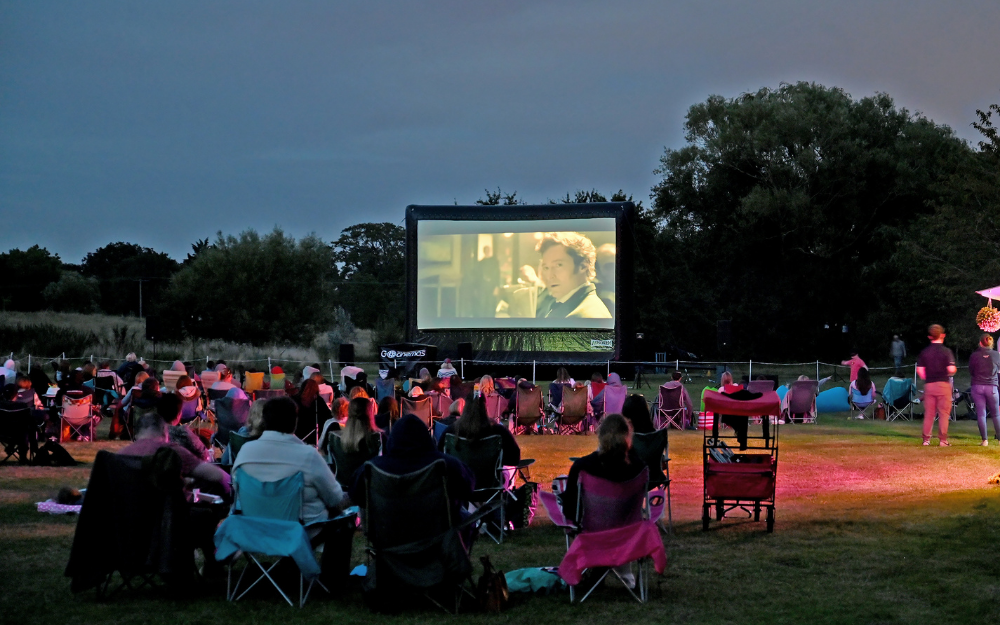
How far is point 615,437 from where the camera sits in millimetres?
4898

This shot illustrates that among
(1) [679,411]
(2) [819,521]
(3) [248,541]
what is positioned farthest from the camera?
(1) [679,411]

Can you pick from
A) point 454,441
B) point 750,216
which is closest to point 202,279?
point 750,216

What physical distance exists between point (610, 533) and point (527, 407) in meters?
8.44

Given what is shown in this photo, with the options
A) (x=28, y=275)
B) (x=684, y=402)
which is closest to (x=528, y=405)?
(x=684, y=402)

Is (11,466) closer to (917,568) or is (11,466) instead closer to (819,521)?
(819,521)

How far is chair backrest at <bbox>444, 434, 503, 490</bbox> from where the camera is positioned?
6277 millimetres

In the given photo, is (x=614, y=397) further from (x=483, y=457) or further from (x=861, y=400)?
(x=483, y=457)

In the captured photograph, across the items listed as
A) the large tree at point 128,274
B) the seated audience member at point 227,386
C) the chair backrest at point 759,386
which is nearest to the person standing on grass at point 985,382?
the chair backrest at point 759,386

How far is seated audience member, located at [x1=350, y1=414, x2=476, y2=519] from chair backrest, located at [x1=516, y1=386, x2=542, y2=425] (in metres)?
8.40

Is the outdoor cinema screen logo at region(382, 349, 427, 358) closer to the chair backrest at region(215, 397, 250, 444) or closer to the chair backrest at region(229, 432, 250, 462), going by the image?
the chair backrest at region(215, 397, 250, 444)

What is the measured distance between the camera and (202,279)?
120 feet

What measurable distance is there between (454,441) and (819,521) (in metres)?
A: 2.59

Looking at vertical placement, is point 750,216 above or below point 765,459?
above

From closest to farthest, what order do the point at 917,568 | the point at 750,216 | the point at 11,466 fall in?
1. the point at 917,568
2. the point at 11,466
3. the point at 750,216
